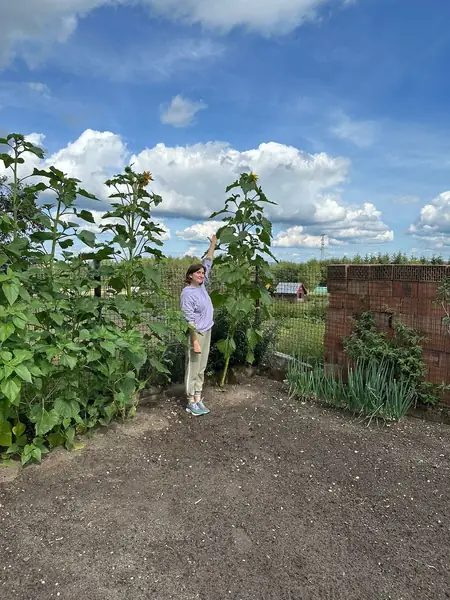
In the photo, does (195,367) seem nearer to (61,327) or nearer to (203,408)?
(203,408)

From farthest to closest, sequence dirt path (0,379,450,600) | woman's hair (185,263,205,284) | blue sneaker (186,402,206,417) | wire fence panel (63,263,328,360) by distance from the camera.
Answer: wire fence panel (63,263,328,360) → woman's hair (185,263,205,284) → blue sneaker (186,402,206,417) → dirt path (0,379,450,600)

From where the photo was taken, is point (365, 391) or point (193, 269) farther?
point (193, 269)

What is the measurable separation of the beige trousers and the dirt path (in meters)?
0.40

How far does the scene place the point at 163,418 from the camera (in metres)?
4.01

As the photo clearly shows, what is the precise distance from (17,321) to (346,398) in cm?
289

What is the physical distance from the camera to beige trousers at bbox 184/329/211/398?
14.0 feet

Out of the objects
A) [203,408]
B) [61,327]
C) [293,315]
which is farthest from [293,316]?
[61,327]

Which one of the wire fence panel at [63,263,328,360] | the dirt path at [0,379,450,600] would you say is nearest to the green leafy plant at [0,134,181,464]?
the dirt path at [0,379,450,600]

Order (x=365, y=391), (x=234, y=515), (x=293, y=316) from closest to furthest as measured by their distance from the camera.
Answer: (x=234, y=515)
(x=365, y=391)
(x=293, y=316)

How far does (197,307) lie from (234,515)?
2.05 m

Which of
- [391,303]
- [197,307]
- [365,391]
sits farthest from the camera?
[391,303]

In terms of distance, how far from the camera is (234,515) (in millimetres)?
2617

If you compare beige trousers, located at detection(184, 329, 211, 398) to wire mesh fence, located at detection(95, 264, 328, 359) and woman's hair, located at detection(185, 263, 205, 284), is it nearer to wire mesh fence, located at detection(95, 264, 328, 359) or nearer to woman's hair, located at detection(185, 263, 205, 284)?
woman's hair, located at detection(185, 263, 205, 284)

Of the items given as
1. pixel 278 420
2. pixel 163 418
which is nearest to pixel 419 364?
pixel 278 420
